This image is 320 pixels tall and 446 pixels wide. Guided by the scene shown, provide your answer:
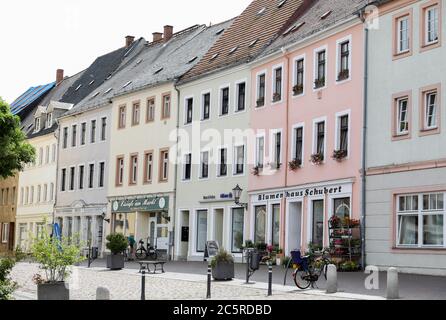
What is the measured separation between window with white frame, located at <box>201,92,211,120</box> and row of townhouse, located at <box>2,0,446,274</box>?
0.06 meters

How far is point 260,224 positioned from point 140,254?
9830 millimetres

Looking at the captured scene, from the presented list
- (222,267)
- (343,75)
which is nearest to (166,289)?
(222,267)

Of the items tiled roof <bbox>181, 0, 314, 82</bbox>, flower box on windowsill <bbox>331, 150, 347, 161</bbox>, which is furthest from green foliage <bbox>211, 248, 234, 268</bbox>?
tiled roof <bbox>181, 0, 314, 82</bbox>

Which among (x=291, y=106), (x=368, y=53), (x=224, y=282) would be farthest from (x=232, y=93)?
(x=224, y=282)

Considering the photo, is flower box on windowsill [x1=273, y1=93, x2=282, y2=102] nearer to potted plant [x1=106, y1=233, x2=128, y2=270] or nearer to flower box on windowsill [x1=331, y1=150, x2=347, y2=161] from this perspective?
flower box on windowsill [x1=331, y1=150, x2=347, y2=161]

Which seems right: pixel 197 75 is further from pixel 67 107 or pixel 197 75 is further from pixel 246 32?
pixel 67 107

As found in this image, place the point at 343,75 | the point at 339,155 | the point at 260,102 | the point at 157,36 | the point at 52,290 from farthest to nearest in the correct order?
the point at 157,36, the point at 260,102, the point at 343,75, the point at 339,155, the point at 52,290

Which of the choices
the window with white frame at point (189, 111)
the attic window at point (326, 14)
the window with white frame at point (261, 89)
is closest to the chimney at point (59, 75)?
the window with white frame at point (189, 111)

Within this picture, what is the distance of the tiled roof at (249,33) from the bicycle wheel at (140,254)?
31.4 feet

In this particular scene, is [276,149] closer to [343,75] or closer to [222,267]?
[343,75]

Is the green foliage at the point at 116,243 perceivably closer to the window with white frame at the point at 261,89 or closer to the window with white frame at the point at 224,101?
the window with white frame at the point at 261,89

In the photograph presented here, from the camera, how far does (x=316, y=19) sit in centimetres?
3825

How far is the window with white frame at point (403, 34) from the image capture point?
30.6m

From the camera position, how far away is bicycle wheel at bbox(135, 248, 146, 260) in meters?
47.2
